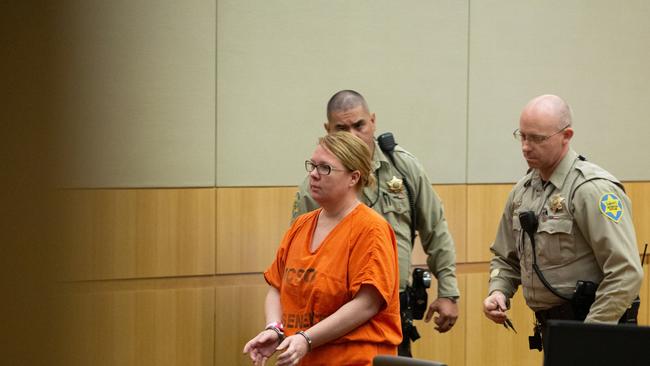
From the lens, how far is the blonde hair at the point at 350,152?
265 cm

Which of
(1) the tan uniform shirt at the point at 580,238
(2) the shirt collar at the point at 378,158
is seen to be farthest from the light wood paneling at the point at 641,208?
(2) the shirt collar at the point at 378,158

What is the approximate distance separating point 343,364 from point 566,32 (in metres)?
3.33

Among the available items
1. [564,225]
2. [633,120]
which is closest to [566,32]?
[633,120]

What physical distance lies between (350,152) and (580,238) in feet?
3.35

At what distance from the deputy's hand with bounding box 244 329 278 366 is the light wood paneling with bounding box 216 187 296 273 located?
1.64m

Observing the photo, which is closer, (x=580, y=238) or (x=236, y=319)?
(x=580, y=238)

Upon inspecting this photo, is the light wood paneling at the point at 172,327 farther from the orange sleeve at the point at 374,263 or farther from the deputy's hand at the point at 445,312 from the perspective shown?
the orange sleeve at the point at 374,263

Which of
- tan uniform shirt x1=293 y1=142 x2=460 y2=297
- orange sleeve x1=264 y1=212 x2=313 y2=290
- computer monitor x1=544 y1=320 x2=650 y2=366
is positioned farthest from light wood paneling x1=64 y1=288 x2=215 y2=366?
computer monitor x1=544 y1=320 x2=650 y2=366

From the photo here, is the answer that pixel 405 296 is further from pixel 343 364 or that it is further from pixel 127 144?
pixel 127 144

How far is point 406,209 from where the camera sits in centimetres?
360

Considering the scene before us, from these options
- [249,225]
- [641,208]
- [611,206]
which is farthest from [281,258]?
[641,208]

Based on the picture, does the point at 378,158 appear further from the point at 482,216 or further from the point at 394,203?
the point at 482,216

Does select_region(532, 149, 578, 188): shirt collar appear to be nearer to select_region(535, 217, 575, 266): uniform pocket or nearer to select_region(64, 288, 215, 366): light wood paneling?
select_region(535, 217, 575, 266): uniform pocket

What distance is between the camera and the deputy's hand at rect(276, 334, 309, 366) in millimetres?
2383
